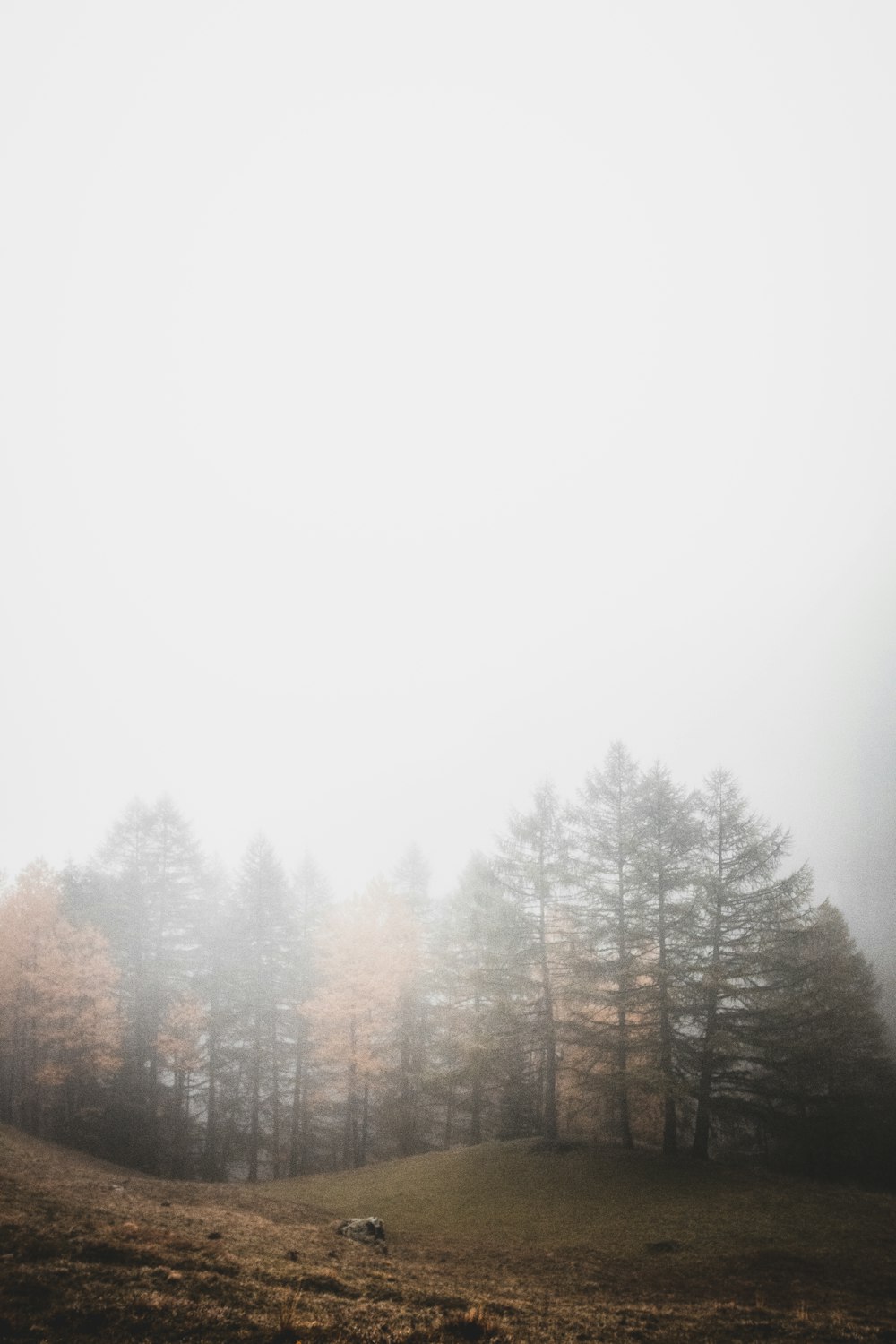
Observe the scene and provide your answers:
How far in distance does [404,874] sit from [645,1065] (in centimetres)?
1789

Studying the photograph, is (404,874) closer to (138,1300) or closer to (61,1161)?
(61,1161)

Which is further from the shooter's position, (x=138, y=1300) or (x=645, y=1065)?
(x=645, y=1065)

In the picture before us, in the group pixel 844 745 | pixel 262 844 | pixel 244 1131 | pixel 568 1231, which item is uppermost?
pixel 844 745

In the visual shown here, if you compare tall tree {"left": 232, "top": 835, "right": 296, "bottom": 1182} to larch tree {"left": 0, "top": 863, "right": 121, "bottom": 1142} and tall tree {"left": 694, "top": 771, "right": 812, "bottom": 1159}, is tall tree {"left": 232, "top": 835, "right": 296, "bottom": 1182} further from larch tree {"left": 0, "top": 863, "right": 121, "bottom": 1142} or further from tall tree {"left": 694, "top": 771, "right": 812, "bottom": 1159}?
tall tree {"left": 694, "top": 771, "right": 812, "bottom": 1159}

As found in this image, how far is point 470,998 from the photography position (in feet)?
100

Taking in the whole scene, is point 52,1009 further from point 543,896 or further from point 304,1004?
point 543,896

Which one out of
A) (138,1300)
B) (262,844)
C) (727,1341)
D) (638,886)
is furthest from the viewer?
(262,844)

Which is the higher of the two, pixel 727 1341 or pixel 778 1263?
pixel 727 1341

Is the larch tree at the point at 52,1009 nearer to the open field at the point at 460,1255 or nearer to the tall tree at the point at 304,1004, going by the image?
the open field at the point at 460,1255

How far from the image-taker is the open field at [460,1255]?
8578 millimetres

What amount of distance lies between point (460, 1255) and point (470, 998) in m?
15.1

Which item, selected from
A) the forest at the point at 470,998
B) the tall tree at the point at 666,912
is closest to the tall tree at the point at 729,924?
the forest at the point at 470,998

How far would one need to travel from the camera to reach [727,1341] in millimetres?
9789

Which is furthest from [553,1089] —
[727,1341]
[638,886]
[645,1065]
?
[727,1341]
